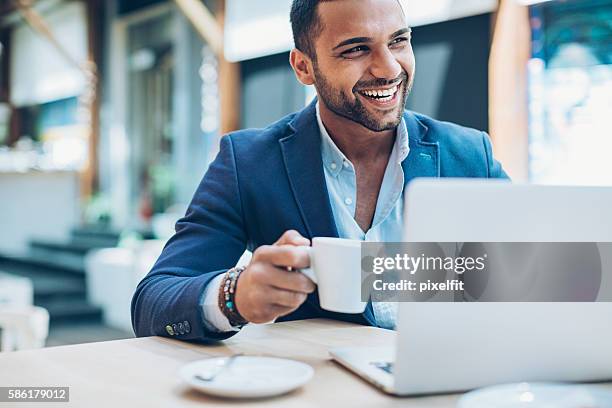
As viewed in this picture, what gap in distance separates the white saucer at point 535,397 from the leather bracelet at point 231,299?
0.45m

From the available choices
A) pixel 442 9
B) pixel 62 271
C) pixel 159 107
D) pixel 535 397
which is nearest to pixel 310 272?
pixel 535 397

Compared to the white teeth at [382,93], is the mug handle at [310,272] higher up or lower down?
lower down

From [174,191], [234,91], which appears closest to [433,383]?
[234,91]

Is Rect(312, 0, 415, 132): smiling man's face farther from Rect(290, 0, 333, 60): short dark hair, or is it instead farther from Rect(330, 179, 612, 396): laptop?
Rect(330, 179, 612, 396): laptop

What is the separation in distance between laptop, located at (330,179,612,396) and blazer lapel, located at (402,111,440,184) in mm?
749

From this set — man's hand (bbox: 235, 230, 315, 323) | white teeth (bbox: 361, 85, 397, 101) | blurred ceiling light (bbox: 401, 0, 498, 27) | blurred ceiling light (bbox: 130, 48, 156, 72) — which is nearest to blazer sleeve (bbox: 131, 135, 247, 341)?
man's hand (bbox: 235, 230, 315, 323)

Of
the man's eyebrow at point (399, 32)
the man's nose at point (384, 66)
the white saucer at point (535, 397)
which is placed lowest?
the white saucer at point (535, 397)

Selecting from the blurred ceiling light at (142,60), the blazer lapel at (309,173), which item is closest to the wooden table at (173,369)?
the blazer lapel at (309,173)

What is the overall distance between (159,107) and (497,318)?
25.3 feet

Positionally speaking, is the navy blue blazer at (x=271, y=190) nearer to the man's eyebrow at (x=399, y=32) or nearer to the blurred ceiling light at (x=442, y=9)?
the man's eyebrow at (x=399, y=32)

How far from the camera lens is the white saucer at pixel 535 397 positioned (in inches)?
29.7

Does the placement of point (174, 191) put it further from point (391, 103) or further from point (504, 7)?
point (391, 103)

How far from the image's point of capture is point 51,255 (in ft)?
25.7

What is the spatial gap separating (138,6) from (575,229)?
8200 millimetres
